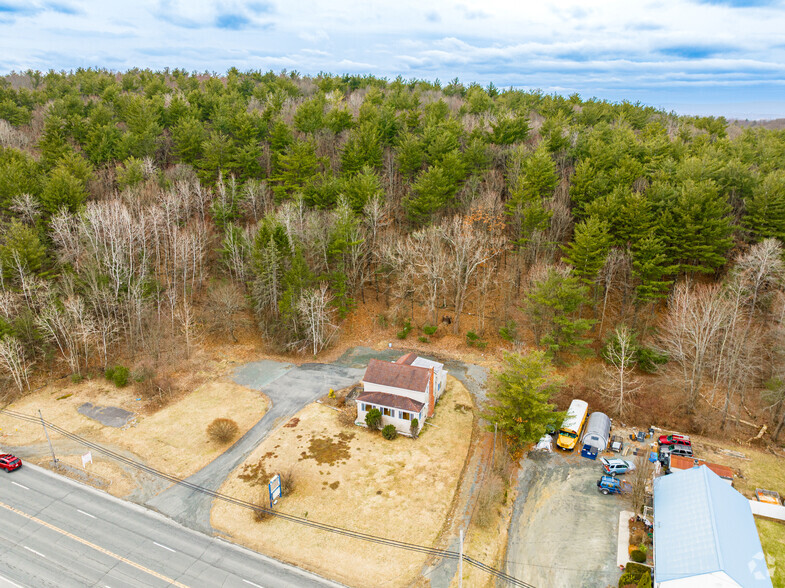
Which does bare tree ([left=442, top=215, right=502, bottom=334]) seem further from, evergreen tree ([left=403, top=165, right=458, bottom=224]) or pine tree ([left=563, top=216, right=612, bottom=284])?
pine tree ([left=563, top=216, right=612, bottom=284])

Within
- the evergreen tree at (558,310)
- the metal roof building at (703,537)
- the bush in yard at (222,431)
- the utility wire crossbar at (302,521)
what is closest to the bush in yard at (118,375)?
the utility wire crossbar at (302,521)

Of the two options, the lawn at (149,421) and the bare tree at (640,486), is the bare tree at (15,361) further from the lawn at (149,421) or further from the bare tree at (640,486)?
the bare tree at (640,486)

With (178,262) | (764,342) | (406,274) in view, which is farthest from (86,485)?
(764,342)

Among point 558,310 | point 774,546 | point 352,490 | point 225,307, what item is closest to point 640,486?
point 774,546

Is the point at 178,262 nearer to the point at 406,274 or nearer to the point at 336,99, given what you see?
the point at 406,274

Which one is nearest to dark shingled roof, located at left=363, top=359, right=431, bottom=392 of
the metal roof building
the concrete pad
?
the metal roof building

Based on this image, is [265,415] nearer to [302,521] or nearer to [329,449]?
[329,449]
